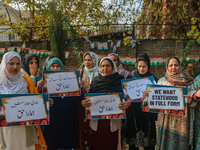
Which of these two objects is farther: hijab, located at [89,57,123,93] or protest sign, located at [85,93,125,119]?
hijab, located at [89,57,123,93]

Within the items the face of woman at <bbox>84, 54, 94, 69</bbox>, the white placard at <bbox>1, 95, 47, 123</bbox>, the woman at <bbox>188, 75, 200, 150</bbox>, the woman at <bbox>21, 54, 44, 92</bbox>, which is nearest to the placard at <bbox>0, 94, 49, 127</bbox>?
the white placard at <bbox>1, 95, 47, 123</bbox>

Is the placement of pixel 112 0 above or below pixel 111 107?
above

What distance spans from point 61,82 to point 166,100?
1.52 meters

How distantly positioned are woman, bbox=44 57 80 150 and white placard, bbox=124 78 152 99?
3.03 feet

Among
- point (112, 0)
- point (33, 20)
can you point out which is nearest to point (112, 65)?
point (33, 20)

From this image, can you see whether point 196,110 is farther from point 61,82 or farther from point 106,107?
point 61,82

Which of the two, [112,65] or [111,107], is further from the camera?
[112,65]

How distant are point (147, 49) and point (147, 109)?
20.4 ft

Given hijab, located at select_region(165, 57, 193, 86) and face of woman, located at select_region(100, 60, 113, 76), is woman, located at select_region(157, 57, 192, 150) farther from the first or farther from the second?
face of woman, located at select_region(100, 60, 113, 76)

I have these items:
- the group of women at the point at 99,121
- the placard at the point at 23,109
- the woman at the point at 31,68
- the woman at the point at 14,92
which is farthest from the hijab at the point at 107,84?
the woman at the point at 31,68

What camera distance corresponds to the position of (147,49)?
816 centimetres

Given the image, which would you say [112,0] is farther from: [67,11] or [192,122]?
[192,122]

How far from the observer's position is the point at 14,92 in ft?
7.17

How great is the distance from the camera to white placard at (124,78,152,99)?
100 inches
